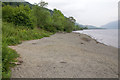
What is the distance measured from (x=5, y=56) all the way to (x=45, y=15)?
27204 mm

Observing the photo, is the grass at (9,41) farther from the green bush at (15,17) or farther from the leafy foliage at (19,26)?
the green bush at (15,17)

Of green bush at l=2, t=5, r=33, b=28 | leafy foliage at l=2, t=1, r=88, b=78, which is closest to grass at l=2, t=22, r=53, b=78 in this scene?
leafy foliage at l=2, t=1, r=88, b=78

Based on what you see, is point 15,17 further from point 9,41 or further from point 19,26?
point 9,41

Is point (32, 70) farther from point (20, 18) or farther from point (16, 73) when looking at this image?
point (20, 18)

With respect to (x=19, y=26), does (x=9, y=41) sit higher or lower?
lower

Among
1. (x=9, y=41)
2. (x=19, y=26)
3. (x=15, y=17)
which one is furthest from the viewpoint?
(x=15, y=17)

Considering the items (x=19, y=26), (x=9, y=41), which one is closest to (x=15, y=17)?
(x=19, y=26)

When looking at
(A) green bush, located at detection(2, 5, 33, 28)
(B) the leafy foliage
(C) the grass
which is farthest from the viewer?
(A) green bush, located at detection(2, 5, 33, 28)

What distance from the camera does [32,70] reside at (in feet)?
10.5

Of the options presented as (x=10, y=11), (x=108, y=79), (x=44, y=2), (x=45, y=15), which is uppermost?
(x=44, y=2)

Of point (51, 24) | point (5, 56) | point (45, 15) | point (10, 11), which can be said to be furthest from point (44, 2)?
point (5, 56)

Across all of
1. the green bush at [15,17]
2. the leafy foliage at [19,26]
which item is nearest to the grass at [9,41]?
the leafy foliage at [19,26]

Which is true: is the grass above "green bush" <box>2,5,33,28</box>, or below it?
below

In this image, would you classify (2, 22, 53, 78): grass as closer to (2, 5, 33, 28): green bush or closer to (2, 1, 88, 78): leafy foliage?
(2, 1, 88, 78): leafy foliage
